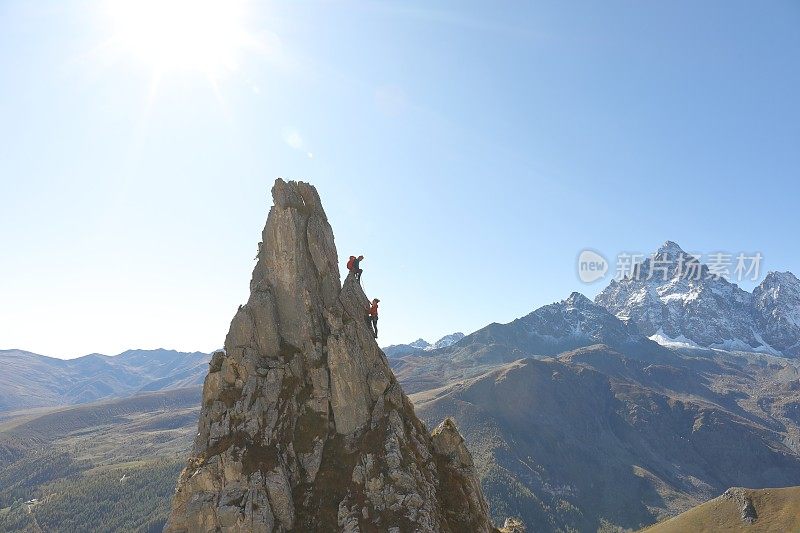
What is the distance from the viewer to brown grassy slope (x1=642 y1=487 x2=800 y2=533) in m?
95.5

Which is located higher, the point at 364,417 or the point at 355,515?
the point at 364,417

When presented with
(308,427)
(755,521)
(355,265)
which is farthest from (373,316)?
(755,521)

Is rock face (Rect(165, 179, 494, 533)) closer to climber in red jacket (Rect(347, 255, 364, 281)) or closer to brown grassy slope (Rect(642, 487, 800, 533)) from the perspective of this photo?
climber in red jacket (Rect(347, 255, 364, 281))

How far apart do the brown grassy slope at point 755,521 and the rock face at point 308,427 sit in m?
93.5

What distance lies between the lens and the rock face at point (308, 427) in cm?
3656

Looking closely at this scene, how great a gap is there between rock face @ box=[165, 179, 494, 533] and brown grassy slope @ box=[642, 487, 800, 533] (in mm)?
93480

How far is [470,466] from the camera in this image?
156 feet

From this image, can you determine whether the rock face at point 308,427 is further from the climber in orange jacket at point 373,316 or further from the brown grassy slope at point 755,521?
the brown grassy slope at point 755,521

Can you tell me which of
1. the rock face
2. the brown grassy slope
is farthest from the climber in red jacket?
the brown grassy slope

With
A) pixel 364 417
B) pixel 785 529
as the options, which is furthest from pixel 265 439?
pixel 785 529

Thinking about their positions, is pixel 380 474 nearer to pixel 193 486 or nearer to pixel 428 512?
pixel 428 512

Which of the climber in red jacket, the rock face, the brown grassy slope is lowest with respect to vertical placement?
the brown grassy slope

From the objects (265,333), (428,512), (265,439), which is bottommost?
(428,512)

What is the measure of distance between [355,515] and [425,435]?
13560 millimetres
